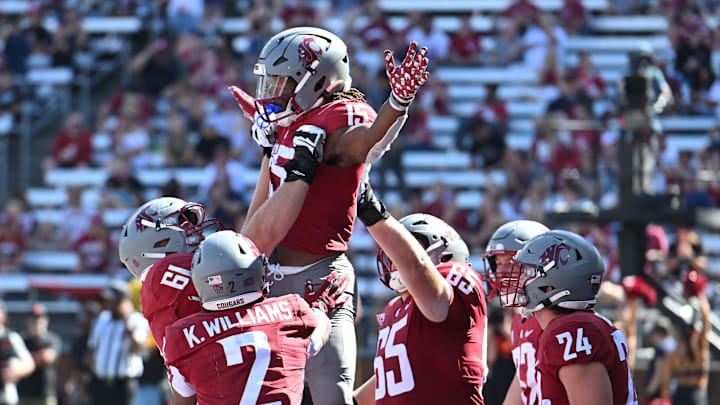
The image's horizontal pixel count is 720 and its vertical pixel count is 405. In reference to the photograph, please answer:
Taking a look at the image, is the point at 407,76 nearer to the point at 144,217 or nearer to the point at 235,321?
the point at 235,321

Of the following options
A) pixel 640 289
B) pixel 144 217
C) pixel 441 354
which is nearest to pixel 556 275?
pixel 441 354

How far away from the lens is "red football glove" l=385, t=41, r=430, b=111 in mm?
3920

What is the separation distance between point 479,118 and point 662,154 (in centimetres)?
216

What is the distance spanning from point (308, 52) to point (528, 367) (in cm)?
150

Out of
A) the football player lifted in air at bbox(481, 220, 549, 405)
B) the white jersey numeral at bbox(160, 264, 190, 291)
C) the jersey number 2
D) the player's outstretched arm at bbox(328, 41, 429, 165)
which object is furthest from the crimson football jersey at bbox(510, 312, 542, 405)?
the white jersey numeral at bbox(160, 264, 190, 291)

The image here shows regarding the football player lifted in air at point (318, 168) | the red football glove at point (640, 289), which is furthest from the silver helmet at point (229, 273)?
the red football glove at point (640, 289)

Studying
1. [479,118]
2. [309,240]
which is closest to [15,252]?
[479,118]

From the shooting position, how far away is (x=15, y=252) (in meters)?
14.0

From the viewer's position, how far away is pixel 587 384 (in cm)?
391

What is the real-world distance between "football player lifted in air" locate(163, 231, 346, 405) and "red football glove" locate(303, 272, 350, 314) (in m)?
0.32

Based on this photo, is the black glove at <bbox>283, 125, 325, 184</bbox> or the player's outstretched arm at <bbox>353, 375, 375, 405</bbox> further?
the player's outstretched arm at <bbox>353, 375, 375, 405</bbox>

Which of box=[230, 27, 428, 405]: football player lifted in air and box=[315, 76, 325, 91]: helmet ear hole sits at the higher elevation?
box=[315, 76, 325, 91]: helmet ear hole

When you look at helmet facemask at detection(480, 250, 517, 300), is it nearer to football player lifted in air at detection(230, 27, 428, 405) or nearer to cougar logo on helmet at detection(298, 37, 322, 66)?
football player lifted in air at detection(230, 27, 428, 405)

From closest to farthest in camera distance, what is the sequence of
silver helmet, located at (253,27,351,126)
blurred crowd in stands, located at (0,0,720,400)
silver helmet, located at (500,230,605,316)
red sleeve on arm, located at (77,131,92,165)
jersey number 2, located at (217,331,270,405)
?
jersey number 2, located at (217,331,270,405) < silver helmet, located at (500,230,605,316) < silver helmet, located at (253,27,351,126) < blurred crowd in stands, located at (0,0,720,400) < red sleeve on arm, located at (77,131,92,165)
